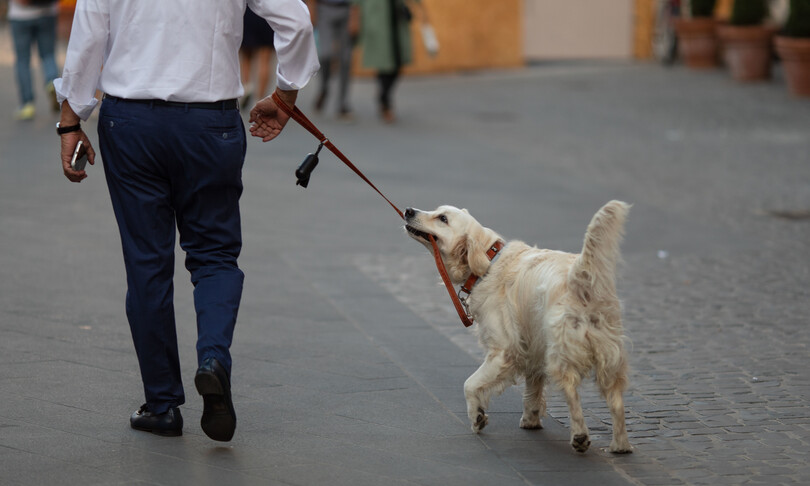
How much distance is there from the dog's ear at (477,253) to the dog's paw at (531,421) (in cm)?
61

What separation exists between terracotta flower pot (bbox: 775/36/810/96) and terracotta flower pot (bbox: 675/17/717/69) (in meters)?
3.89

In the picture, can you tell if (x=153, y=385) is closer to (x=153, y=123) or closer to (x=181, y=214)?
(x=181, y=214)

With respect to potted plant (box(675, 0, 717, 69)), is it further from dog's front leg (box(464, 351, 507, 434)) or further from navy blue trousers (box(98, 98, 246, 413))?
navy blue trousers (box(98, 98, 246, 413))

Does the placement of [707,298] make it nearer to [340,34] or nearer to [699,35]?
[340,34]

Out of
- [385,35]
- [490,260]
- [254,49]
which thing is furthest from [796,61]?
[490,260]

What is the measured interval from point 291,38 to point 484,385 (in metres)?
1.51

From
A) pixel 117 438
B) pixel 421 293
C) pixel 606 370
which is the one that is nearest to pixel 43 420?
pixel 117 438

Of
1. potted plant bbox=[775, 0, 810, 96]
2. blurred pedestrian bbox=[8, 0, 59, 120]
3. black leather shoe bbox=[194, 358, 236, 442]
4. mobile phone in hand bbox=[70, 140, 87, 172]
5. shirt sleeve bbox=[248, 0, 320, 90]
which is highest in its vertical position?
shirt sleeve bbox=[248, 0, 320, 90]

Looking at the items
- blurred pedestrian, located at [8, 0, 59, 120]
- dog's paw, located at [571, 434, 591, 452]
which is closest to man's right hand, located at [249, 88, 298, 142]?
dog's paw, located at [571, 434, 591, 452]

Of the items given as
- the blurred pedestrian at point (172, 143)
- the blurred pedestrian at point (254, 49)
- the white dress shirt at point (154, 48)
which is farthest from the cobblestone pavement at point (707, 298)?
the blurred pedestrian at point (254, 49)

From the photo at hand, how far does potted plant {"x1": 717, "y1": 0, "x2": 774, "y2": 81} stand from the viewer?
18516 mm

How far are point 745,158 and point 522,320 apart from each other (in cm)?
838

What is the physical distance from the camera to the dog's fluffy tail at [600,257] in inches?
160

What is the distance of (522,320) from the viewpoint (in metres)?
4.38
